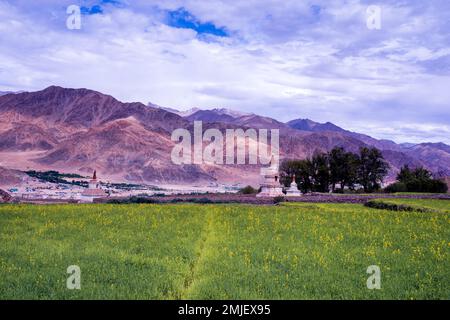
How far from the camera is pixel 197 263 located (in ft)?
43.8

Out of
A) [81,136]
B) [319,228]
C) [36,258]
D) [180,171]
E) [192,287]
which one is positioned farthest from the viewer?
[81,136]

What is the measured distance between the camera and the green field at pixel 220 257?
10.6 metres

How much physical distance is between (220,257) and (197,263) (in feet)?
2.57

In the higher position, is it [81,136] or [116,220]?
[81,136]

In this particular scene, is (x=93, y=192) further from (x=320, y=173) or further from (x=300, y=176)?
(x=320, y=173)

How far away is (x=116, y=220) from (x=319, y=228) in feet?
29.8

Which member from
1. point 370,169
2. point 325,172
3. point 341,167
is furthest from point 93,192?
point 370,169

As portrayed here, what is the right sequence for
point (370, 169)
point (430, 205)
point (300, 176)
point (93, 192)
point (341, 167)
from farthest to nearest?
1. point (370, 169)
2. point (341, 167)
3. point (300, 176)
4. point (93, 192)
5. point (430, 205)

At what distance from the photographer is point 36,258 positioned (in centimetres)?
1339

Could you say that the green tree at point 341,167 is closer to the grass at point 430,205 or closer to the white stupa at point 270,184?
the white stupa at point 270,184
